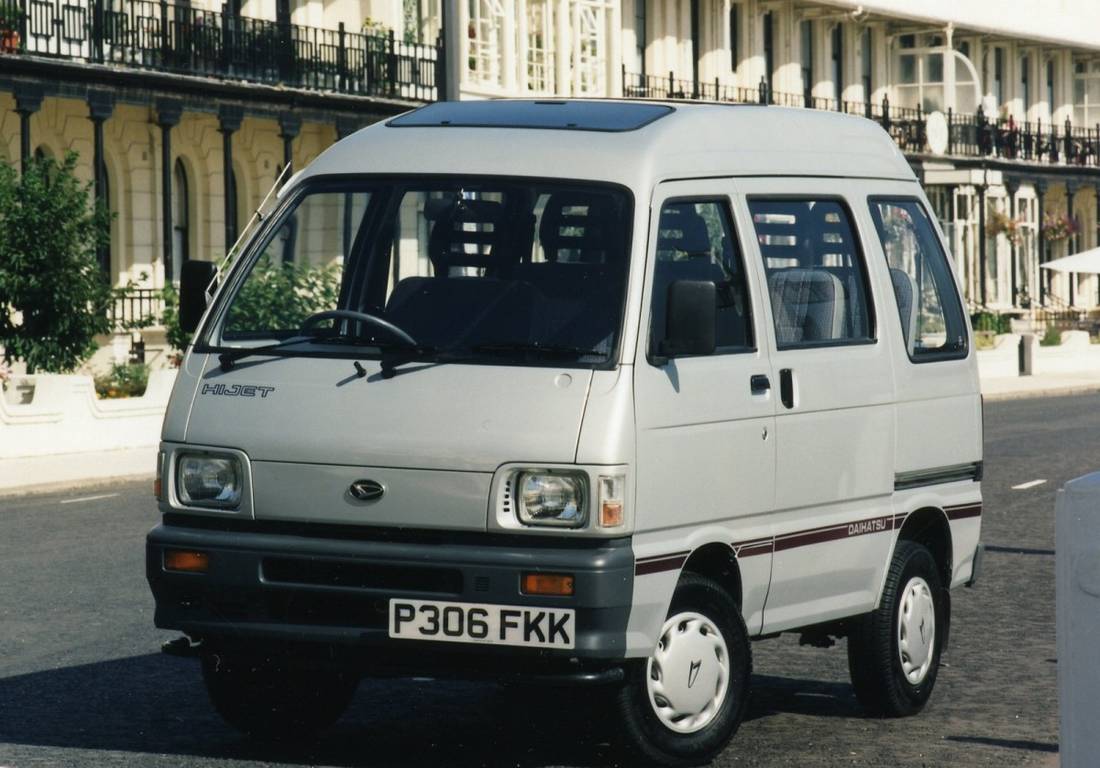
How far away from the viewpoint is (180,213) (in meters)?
40.9

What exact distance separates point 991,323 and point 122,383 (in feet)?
104

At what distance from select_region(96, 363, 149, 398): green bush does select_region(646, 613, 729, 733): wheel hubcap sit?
21920 millimetres

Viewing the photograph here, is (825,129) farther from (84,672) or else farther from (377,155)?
(84,672)

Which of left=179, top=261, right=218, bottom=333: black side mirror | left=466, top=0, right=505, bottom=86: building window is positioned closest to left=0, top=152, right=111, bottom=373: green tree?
left=466, top=0, right=505, bottom=86: building window

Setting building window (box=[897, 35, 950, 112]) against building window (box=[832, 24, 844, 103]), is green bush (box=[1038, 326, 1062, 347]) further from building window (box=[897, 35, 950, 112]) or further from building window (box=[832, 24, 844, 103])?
building window (box=[897, 35, 950, 112])

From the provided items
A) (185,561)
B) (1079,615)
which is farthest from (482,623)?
(1079,615)

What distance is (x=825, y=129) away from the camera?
9086 millimetres

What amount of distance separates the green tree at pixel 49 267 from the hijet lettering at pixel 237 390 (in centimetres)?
2101

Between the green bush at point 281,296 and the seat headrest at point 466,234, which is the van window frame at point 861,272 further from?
the green bush at point 281,296

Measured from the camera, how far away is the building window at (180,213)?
40594 mm

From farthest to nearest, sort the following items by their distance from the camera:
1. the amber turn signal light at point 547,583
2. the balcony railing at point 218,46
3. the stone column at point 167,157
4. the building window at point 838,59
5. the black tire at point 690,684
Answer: the building window at point 838,59 → the stone column at point 167,157 → the balcony railing at point 218,46 → the black tire at point 690,684 → the amber turn signal light at point 547,583

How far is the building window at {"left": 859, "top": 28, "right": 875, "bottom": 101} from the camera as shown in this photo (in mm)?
63562

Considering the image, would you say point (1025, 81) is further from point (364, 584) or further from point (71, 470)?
point (364, 584)

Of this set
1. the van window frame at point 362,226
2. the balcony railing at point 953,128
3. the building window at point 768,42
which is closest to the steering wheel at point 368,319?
the van window frame at point 362,226
